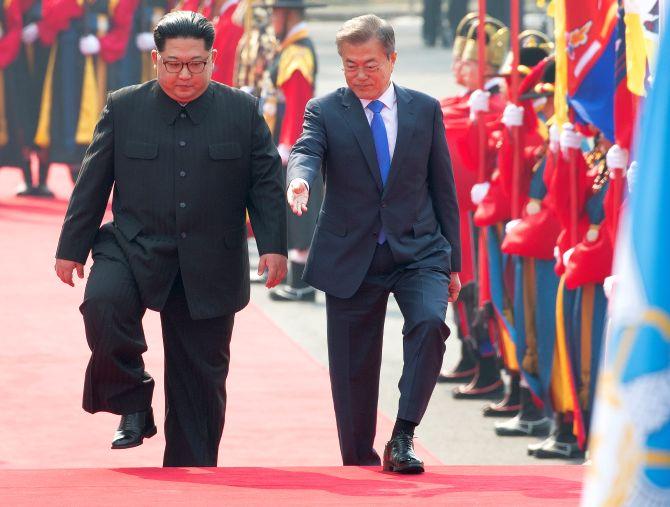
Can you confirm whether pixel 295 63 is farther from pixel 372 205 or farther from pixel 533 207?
pixel 372 205

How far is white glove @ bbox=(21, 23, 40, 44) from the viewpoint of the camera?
14.1 meters

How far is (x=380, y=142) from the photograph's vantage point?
462 centimetres

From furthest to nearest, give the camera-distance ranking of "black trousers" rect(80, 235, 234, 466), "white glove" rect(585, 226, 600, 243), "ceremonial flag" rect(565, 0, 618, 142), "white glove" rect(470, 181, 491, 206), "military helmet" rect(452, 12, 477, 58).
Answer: "military helmet" rect(452, 12, 477, 58)
"white glove" rect(470, 181, 491, 206)
"white glove" rect(585, 226, 600, 243)
"ceremonial flag" rect(565, 0, 618, 142)
"black trousers" rect(80, 235, 234, 466)

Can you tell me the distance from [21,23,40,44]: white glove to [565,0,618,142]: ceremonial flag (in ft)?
28.6

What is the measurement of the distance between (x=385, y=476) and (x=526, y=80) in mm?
2958

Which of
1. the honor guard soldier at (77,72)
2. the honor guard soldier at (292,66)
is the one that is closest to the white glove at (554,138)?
the honor guard soldier at (292,66)

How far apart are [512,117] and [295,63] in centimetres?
302

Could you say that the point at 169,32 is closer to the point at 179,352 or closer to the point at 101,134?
the point at 101,134

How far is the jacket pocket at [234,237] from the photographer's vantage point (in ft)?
15.4

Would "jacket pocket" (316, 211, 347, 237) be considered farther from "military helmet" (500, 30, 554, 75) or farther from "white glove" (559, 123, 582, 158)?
"military helmet" (500, 30, 554, 75)

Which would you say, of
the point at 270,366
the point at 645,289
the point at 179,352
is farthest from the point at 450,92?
the point at 645,289

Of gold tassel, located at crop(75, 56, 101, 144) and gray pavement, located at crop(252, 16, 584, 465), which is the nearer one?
Result: gray pavement, located at crop(252, 16, 584, 465)

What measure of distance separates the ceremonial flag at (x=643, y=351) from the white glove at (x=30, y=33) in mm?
12669

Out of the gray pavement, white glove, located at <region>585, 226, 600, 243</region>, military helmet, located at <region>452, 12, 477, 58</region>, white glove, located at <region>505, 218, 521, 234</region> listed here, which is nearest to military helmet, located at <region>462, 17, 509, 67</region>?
military helmet, located at <region>452, 12, 477, 58</region>
